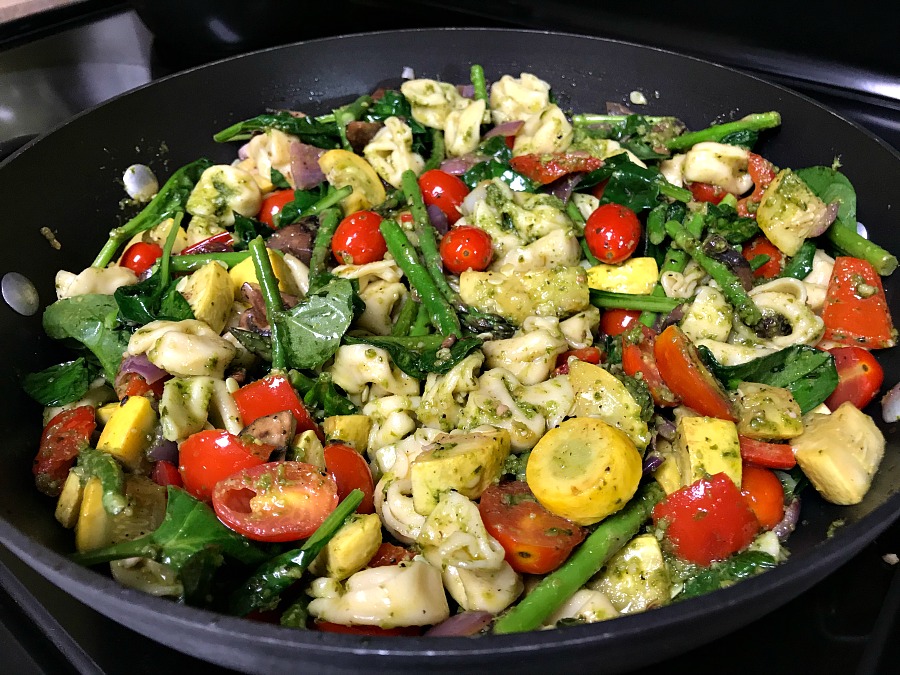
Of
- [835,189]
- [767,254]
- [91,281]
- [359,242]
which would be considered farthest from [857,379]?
[91,281]

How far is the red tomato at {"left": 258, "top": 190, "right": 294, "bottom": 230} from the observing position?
309cm

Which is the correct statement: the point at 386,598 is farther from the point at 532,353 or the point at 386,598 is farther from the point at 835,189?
the point at 835,189

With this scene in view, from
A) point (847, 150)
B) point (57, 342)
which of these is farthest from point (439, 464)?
point (847, 150)

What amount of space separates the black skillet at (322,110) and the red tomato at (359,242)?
3.23 feet

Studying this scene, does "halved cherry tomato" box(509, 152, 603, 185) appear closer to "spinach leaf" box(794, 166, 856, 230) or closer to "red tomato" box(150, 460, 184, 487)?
"spinach leaf" box(794, 166, 856, 230)

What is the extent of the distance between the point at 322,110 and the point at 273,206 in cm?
71

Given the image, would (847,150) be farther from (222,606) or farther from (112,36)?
(112,36)

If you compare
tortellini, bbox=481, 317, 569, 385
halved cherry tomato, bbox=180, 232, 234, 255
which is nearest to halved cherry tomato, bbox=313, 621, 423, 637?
tortellini, bbox=481, 317, 569, 385

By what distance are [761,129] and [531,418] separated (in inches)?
67.2

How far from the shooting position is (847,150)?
104 inches

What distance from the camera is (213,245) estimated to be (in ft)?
9.30

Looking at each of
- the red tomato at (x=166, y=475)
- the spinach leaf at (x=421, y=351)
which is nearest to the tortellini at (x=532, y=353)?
the spinach leaf at (x=421, y=351)

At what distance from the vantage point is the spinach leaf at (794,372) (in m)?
2.16

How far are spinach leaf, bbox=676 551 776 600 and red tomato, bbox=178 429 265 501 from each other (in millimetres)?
1197
